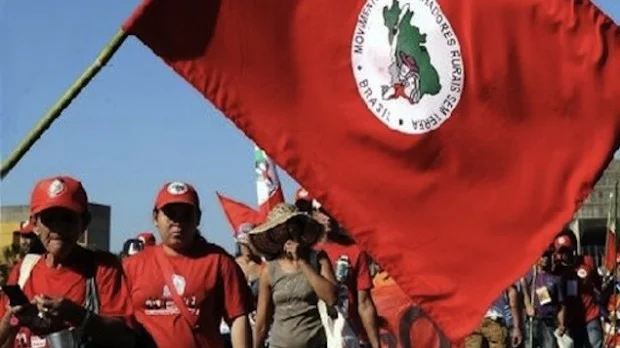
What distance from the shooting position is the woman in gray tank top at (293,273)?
923cm

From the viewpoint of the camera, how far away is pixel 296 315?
9.35 meters

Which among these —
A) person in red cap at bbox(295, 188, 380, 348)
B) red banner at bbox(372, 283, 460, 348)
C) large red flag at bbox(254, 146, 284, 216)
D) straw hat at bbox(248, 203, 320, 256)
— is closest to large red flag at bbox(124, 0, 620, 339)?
straw hat at bbox(248, 203, 320, 256)

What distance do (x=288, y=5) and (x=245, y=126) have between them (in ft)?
2.16

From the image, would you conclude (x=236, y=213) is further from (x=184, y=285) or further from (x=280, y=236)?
(x=184, y=285)

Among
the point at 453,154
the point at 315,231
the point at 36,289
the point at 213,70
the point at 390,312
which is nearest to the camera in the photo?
the point at 36,289

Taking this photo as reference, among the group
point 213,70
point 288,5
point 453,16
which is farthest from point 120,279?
point 453,16

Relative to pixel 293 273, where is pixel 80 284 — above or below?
above

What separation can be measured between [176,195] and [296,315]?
6.33ft

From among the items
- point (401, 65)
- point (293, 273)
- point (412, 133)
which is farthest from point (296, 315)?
point (401, 65)

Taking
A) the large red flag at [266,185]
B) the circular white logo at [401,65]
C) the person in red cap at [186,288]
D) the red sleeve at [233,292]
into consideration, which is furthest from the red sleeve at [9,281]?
the large red flag at [266,185]

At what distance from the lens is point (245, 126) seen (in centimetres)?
746

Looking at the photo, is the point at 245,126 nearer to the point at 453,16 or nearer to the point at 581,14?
the point at 453,16

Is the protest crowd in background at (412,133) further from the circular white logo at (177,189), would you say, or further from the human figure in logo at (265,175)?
the human figure in logo at (265,175)

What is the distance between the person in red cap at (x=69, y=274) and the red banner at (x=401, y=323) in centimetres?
626
